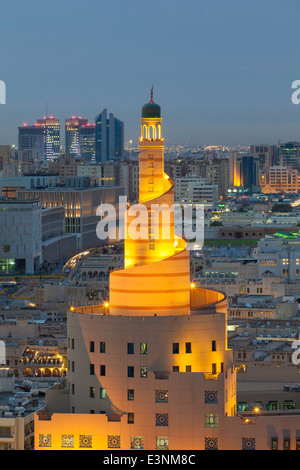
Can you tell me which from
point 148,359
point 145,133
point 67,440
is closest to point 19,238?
point 145,133

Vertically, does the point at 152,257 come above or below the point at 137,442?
above

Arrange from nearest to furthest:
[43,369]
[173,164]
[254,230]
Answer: [43,369] < [254,230] < [173,164]

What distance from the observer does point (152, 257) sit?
102 ft

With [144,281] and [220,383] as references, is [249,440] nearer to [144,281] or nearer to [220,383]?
[220,383]

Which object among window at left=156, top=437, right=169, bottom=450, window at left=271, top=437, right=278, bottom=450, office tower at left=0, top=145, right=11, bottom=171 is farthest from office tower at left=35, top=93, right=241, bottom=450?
office tower at left=0, top=145, right=11, bottom=171

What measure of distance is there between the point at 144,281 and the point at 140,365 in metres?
1.56

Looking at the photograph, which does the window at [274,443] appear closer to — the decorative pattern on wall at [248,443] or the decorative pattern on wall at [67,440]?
the decorative pattern on wall at [248,443]

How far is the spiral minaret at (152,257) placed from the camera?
1222 inches

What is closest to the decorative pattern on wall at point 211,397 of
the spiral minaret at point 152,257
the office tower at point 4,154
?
the spiral minaret at point 152,257

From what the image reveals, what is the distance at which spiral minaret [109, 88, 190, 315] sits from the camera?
31.0 metres

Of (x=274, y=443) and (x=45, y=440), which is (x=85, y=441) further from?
(x=274, y=443)

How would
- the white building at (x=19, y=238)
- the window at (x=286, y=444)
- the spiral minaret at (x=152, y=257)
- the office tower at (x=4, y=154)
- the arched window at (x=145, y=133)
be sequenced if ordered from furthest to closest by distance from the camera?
the office tower at (x=4, y=154) < the white building at (x=19, y=238) < the arched window at (x=145, y=133) < the spiral minaret at (x=152, y=257) < the window at (x=286, y=444)

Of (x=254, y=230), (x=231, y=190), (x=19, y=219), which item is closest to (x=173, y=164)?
(x=231, y=190)

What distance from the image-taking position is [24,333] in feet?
181
